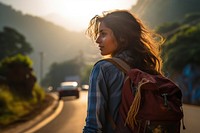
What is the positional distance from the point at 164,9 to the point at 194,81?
160ft

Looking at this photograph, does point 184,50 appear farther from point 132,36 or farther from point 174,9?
point 174,9

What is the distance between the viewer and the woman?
246 cm

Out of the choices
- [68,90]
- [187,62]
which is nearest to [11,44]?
[68,90]

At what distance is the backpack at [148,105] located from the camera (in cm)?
226

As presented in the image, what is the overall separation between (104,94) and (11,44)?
7211cm

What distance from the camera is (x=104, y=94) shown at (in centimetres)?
247

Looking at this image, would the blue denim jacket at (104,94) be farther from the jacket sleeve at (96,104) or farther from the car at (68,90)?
the car at (68,90)

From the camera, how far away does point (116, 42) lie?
8.64 feet

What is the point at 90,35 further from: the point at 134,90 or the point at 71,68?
the point at 71,68

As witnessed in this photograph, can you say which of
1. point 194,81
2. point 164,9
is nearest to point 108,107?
point 194,81

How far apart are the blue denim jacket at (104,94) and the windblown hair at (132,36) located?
0.49 ft

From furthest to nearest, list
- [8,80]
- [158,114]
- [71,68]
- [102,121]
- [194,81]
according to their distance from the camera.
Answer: [71,68], [194,81], [8,80], [102,121], [158,114]

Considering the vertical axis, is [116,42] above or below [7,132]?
above

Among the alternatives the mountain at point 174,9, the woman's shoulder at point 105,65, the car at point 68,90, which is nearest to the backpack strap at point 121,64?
the woman's shoulder at point 105,65
